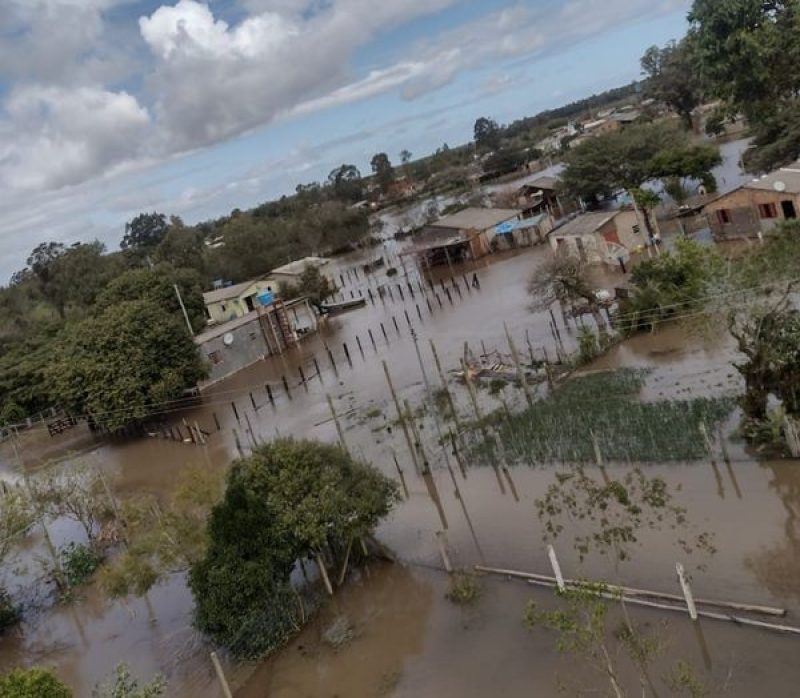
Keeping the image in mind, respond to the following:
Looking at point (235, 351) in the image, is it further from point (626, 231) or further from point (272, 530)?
point (272, 530)

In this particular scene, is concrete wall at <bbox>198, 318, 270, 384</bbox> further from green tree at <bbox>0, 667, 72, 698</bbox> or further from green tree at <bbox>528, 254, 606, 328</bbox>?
green tree at <bbox>0, 667, 72, 698</bbox>

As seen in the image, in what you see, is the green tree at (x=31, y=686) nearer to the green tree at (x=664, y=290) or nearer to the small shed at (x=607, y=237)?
the green tree at (x=664, y=290)

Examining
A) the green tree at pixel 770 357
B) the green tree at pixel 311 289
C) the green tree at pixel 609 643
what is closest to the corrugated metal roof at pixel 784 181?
the green tree at pixel 770 357

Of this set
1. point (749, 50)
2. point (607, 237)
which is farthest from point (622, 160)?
point (749, 50)

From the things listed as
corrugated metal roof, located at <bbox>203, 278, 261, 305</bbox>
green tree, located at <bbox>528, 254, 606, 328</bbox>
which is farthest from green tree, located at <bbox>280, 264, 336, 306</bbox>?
green tree, located at <bbox>528, 254, 606, 328</bbox>

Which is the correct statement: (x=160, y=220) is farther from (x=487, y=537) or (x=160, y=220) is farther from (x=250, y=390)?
(x=487, y=537)

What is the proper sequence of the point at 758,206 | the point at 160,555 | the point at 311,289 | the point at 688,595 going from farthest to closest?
the point at 311,289 < the point at 758,206 < the point at 160,555 < the point at 688,595

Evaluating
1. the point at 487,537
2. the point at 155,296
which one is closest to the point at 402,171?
the point at 155,296

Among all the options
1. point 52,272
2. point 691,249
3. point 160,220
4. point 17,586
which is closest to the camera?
point 17,586
